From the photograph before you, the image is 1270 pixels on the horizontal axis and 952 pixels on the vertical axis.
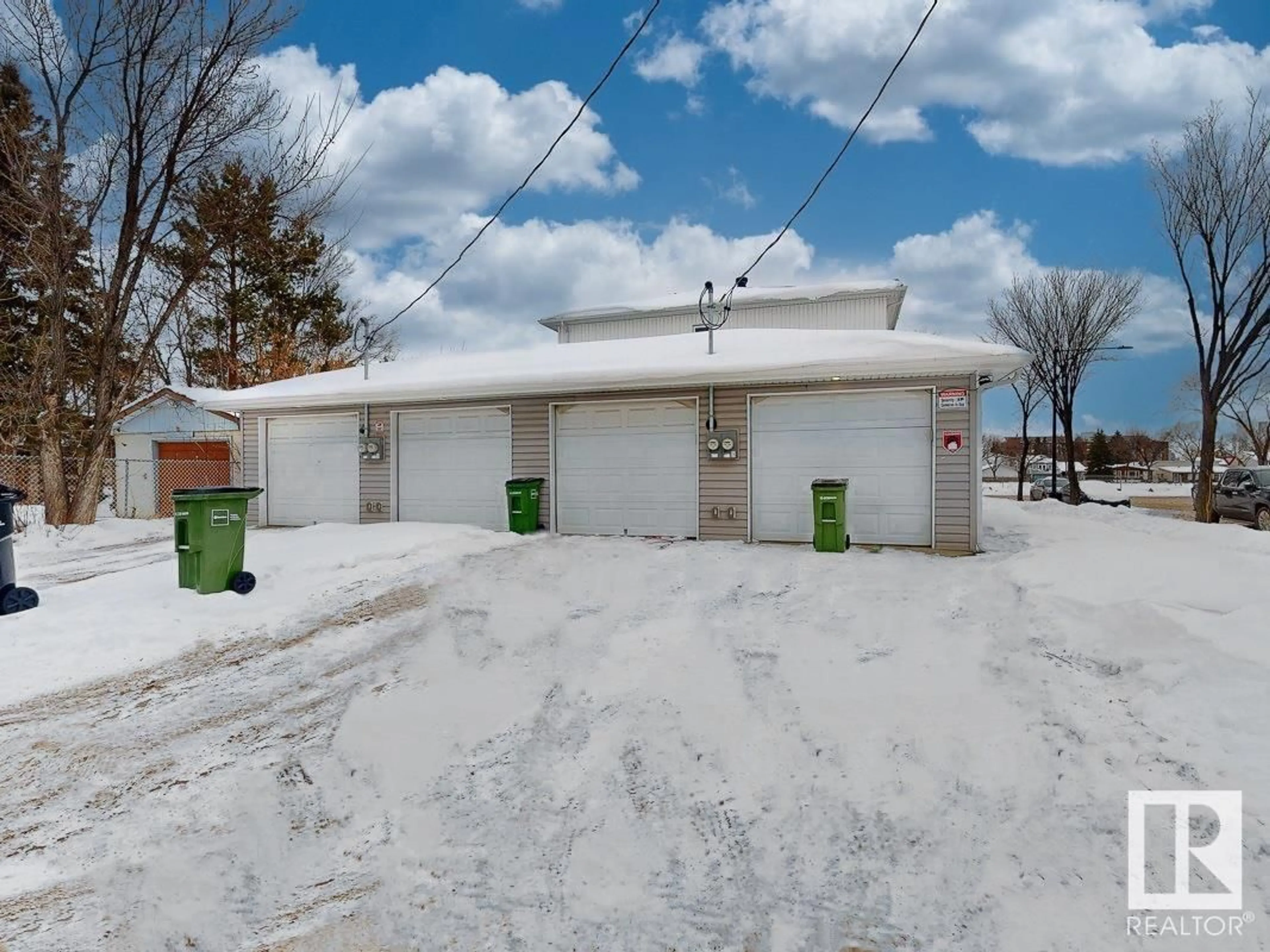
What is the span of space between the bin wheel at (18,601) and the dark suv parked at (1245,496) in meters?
18.8

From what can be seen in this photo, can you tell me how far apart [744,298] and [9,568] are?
1693cm

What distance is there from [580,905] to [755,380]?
6917 mm

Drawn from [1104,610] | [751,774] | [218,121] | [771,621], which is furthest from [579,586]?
[218,121]

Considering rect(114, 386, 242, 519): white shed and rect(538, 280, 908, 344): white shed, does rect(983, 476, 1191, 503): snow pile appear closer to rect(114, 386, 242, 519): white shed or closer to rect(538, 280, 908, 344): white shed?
rect(538, 280, 908, 344): white shed

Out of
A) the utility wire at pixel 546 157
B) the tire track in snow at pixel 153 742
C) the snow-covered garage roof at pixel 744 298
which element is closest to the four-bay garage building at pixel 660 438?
the utility wire at pixel 546 157

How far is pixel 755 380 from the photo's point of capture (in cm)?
856

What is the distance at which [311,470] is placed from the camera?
1126 centimetres

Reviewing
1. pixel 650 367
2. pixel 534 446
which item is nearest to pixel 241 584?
pixel 534 446

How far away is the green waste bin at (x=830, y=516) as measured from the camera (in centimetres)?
779

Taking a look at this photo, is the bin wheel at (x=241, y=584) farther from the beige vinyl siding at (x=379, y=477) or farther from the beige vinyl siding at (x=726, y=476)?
the beige vinyl siding at (x=726, y=476)

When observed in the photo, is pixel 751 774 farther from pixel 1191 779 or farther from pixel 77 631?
pixel 77 631

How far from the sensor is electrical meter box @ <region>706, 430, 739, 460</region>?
880 centimetres

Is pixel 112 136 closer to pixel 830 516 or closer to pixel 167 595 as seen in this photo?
pixel 167 595

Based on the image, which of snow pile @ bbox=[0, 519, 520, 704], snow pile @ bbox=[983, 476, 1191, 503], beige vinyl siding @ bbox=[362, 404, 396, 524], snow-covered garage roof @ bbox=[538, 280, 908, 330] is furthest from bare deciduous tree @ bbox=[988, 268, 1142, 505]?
snow pile @ bbox=[0, 519, 520, 704]
